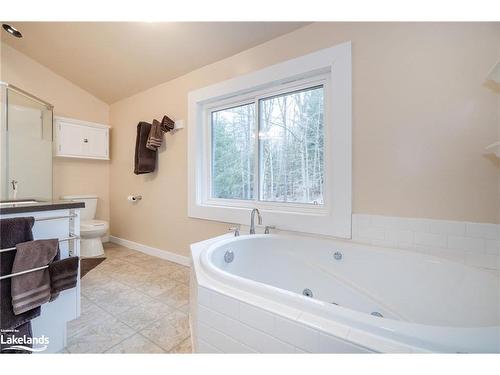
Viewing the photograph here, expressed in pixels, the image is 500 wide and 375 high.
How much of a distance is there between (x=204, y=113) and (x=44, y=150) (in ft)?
6.37

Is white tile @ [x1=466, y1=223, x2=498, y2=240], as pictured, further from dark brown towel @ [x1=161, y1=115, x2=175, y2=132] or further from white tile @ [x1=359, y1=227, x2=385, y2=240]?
dark brown towel @ [x1=161, y1=115, x2=175, y2=132]

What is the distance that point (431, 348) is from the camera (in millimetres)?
581

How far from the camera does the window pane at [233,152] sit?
7.14 feet

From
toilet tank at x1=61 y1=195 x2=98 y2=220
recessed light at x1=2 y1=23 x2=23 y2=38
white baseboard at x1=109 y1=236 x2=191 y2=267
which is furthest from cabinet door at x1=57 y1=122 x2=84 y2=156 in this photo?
white baseboard at x1=109 y1=236 x2=191 y2=267

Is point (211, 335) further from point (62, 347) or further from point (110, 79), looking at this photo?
point (110, 79)

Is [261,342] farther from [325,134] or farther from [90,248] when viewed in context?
[90,248]

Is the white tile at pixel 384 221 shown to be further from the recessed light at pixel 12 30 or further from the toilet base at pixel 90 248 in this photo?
the recessed light at pixel 12 30

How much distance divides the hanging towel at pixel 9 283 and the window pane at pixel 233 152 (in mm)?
1544

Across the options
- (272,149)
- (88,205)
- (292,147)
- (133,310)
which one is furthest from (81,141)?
(292,147)

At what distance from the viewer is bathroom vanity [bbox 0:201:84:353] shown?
1121 millimetres

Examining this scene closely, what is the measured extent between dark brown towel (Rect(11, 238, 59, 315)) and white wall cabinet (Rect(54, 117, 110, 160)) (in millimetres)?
2337

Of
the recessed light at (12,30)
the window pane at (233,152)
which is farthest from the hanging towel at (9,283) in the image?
the recessed light at (12,30)
